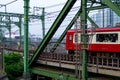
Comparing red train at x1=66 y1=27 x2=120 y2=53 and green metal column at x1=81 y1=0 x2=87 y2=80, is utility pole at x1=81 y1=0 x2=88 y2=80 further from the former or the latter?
red train at x1=66 y1=27 x2=120 y2=53

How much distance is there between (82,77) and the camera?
1471cm

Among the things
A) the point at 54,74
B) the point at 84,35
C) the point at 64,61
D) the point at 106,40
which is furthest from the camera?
the point at 106,40

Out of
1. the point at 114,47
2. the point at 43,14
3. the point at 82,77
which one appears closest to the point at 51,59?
the point at 114,47

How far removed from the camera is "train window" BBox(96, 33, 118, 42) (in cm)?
1953

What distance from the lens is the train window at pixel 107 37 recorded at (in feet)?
64.1

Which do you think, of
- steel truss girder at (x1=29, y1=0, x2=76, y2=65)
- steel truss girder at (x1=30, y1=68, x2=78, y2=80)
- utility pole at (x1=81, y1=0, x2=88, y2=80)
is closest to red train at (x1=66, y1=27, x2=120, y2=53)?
steel truss girder at (x1=29, y1=0, x2=76, y2=65)

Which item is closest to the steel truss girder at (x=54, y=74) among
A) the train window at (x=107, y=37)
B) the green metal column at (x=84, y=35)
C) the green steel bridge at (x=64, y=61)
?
the green steel bridge at (x=64, y=61)

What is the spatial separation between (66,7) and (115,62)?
4579 millimetres

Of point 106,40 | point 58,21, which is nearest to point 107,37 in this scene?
point 106,40

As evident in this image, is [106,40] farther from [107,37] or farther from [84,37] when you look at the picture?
[84,37]

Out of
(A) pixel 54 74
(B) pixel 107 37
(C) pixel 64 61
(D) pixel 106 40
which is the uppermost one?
(B) pixel 107 37

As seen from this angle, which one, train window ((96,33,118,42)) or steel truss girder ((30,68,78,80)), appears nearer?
steel truss girder ((30,68,78,80))

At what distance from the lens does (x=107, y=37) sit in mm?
20234

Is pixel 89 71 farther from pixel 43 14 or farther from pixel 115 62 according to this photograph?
pixel 43 14
